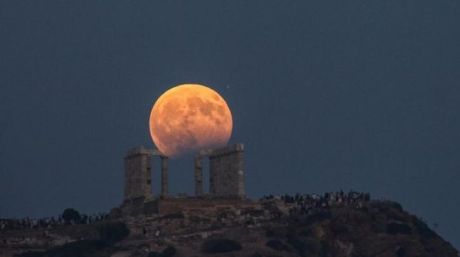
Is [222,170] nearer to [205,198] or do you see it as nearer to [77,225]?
[205,198]

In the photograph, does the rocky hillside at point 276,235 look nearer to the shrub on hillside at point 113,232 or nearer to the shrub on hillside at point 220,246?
the shrub on hillside at point 220,246

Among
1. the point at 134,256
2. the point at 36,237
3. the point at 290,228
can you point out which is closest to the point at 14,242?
the point at 36,237

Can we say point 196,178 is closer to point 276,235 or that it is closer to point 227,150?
point 227,150

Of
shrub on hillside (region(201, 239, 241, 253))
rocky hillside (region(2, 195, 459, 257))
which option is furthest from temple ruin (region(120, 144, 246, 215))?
shrub on hillside (region(201, 239, 241, 253))

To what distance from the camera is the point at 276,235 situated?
549 feet

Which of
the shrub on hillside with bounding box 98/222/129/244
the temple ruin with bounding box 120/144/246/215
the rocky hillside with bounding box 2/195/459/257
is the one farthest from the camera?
the temple ruin with bounding box 120/144/246/215

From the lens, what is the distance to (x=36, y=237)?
17250 centimetres

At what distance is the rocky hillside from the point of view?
164500 mm

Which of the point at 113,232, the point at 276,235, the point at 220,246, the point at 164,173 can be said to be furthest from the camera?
the point at 164,173

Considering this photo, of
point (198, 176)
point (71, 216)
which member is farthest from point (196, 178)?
point (71, 216)

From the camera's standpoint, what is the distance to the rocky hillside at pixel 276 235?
6476 inches

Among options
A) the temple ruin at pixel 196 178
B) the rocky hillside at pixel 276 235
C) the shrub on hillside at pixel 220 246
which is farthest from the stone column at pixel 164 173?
the shrub on hillside at pixel 220 246

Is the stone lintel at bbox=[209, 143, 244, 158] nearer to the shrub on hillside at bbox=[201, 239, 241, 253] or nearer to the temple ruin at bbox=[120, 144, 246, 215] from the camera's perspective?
the temple ruin at bbox=[120, 144, 246, 215]

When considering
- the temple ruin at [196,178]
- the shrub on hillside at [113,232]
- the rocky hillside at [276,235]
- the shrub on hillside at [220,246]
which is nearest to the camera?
the shrub on hillside at [220,246]
